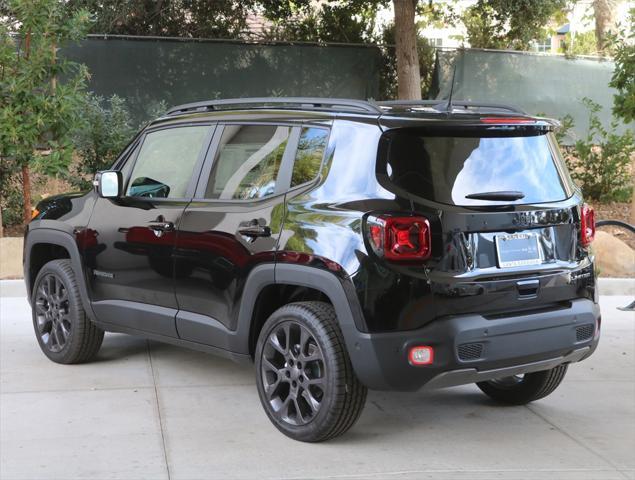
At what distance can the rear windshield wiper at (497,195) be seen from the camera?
4.69m

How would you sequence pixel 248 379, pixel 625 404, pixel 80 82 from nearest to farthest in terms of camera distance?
pixel 625 404, pixel 248 379, pixel 80 82

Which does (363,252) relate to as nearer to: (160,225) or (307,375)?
(307,375)

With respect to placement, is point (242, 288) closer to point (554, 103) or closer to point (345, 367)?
point (345, 367)

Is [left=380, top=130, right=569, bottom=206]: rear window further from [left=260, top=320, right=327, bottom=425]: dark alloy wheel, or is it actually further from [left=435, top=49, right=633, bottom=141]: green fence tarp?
[left=435, top=49, right=633, bottom=141]: green fence tarp

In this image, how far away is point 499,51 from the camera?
15375 mm

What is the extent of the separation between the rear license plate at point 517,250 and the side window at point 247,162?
4.18 feet

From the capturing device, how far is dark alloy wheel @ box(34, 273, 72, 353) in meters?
6.66

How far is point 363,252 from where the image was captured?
14.9ft

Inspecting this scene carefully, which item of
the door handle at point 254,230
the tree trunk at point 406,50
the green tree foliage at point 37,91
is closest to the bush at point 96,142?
the green tree foliage at point 37,91

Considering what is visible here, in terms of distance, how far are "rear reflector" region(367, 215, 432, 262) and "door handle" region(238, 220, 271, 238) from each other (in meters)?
0.80

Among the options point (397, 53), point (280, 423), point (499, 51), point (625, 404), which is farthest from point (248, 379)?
point (499, 51)

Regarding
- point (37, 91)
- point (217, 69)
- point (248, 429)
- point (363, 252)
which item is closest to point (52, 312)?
point (248, 429)

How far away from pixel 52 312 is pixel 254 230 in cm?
228

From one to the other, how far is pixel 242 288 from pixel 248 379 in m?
1.39
